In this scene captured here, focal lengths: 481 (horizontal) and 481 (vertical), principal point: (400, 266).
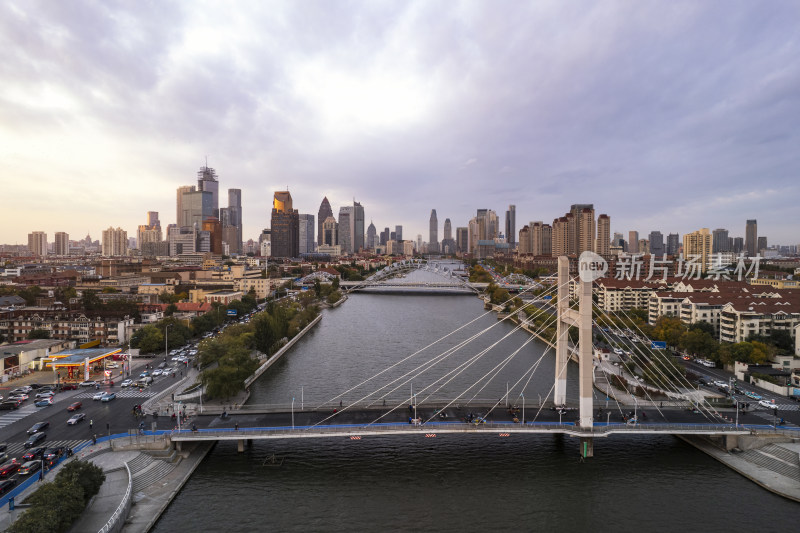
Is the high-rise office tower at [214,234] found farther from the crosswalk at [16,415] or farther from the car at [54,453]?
the car at [54,453]

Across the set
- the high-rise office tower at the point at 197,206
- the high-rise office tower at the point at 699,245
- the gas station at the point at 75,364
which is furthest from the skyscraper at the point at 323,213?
the gas station at the point at 75,364

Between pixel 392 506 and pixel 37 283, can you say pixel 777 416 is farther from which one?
pixel 37 283

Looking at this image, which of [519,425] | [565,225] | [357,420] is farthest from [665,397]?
[565,225]

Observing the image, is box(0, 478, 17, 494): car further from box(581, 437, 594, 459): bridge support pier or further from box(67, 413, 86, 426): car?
box(581, 437, 594, 459): bridge support pier

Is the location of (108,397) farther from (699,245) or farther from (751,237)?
(751,237)

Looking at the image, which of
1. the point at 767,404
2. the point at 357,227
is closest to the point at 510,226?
the point at 357,227

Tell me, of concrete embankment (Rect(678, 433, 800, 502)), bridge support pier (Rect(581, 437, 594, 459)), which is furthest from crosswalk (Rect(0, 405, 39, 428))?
concrete embankment (Rect(678, 433, 800, 502))

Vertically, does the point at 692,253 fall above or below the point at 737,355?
above
